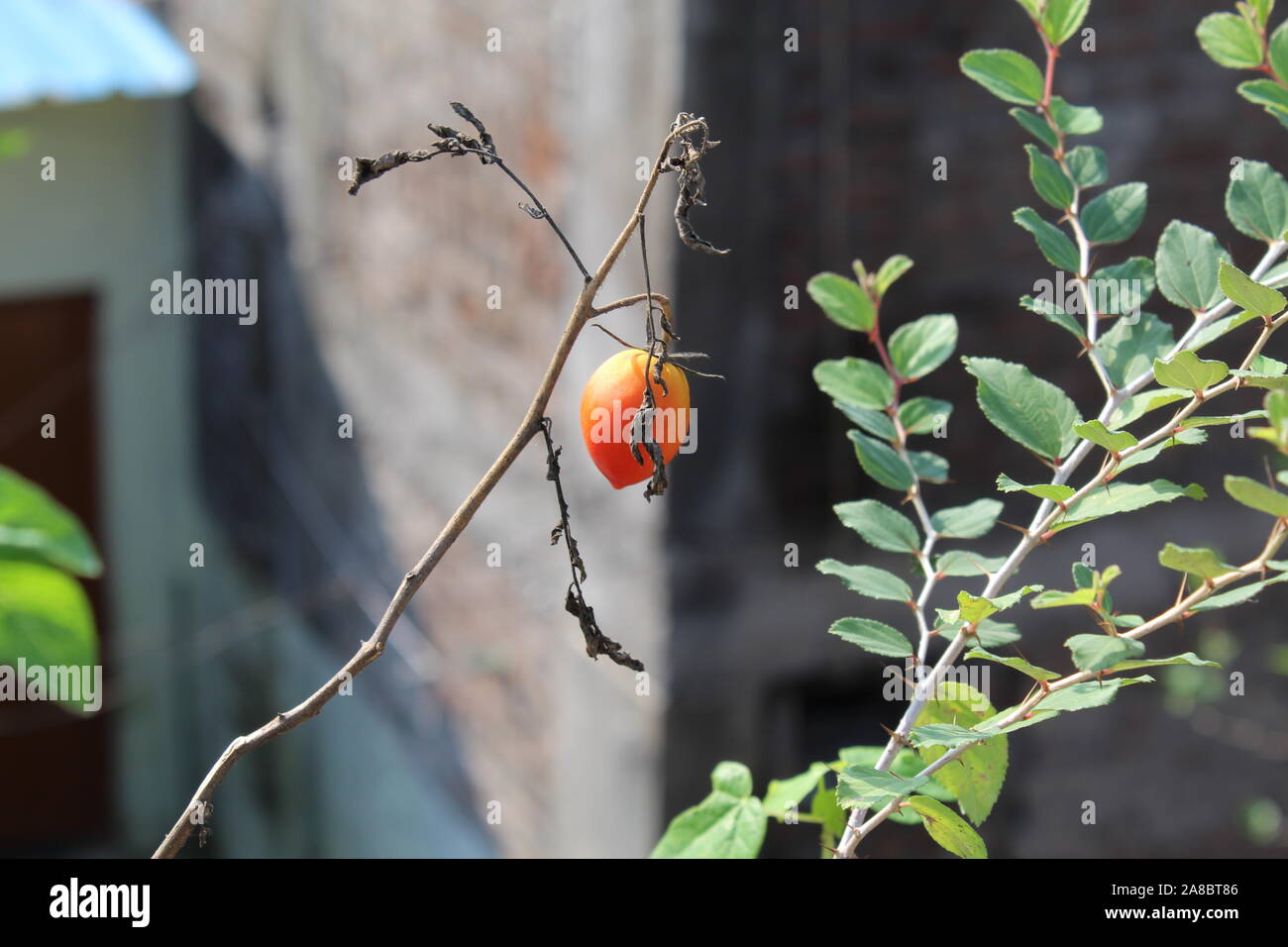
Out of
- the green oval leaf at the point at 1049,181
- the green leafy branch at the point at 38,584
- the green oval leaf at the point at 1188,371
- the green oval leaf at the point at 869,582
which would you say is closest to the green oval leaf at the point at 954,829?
the green oval leaf at the point at 869,582

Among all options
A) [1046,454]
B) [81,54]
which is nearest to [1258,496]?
[1046,454]

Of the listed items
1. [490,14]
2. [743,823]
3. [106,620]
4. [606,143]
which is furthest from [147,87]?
[743,823]

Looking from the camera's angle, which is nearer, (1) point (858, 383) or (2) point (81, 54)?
(1) point (858, 383)

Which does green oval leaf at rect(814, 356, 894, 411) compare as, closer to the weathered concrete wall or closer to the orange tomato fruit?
the orange tomato fruit

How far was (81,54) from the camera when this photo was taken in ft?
11.6

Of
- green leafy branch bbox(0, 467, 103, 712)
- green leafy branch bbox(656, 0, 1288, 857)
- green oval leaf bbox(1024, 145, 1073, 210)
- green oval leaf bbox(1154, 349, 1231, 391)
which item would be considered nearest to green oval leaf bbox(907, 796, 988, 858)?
green leafy branch bbox(656, 0, 1288, 857)

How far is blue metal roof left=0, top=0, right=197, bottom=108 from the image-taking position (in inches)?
129

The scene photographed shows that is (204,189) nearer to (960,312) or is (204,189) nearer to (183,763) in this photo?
(183,763)

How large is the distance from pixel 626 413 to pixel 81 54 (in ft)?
12.1

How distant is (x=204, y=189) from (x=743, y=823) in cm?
424

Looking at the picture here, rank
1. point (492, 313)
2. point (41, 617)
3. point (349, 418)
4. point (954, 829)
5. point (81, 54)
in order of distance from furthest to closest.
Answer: point (349, 418) → point (81, 54) → point (492, 313) → point (41, 617) → point (954, 829)

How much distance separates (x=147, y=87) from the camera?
3.61 meters

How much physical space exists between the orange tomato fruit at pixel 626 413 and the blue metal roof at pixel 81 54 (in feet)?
10.5

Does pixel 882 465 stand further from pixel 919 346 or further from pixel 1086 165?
pixel 1086 165
